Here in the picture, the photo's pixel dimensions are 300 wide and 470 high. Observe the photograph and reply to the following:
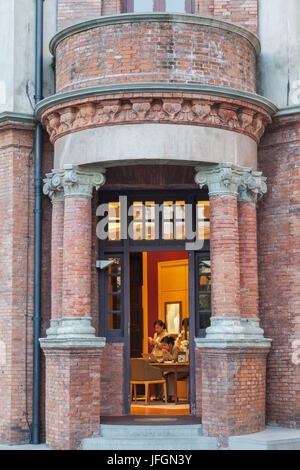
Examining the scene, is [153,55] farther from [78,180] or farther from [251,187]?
[251,187]

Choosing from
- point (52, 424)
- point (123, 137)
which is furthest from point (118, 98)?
point (52, 424)

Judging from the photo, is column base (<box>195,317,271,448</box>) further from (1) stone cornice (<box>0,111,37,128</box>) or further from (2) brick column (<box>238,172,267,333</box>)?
(1) stone cornice (<box>0,111,37,128</box>)

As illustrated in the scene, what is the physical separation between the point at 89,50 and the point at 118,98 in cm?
115

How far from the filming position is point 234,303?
485 inches

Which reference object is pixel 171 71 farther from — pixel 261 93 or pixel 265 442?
pixel 265 442

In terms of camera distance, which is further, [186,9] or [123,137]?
[186,9]

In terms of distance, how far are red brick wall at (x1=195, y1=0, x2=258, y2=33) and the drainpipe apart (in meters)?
2.85

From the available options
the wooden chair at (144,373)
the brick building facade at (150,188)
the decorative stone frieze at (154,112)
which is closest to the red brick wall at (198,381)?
the brick building facade at (150,188)

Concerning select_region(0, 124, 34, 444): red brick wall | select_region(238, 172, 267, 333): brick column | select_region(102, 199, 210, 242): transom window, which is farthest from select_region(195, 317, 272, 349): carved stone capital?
select_region(0, 124, 34, 444): red brick wall

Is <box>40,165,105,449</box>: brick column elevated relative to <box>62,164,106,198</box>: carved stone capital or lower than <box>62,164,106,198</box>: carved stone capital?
lower

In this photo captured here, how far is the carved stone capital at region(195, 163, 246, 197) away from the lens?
492 inches

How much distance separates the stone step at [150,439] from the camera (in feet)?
38.8

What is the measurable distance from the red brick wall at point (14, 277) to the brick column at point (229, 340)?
313cm
